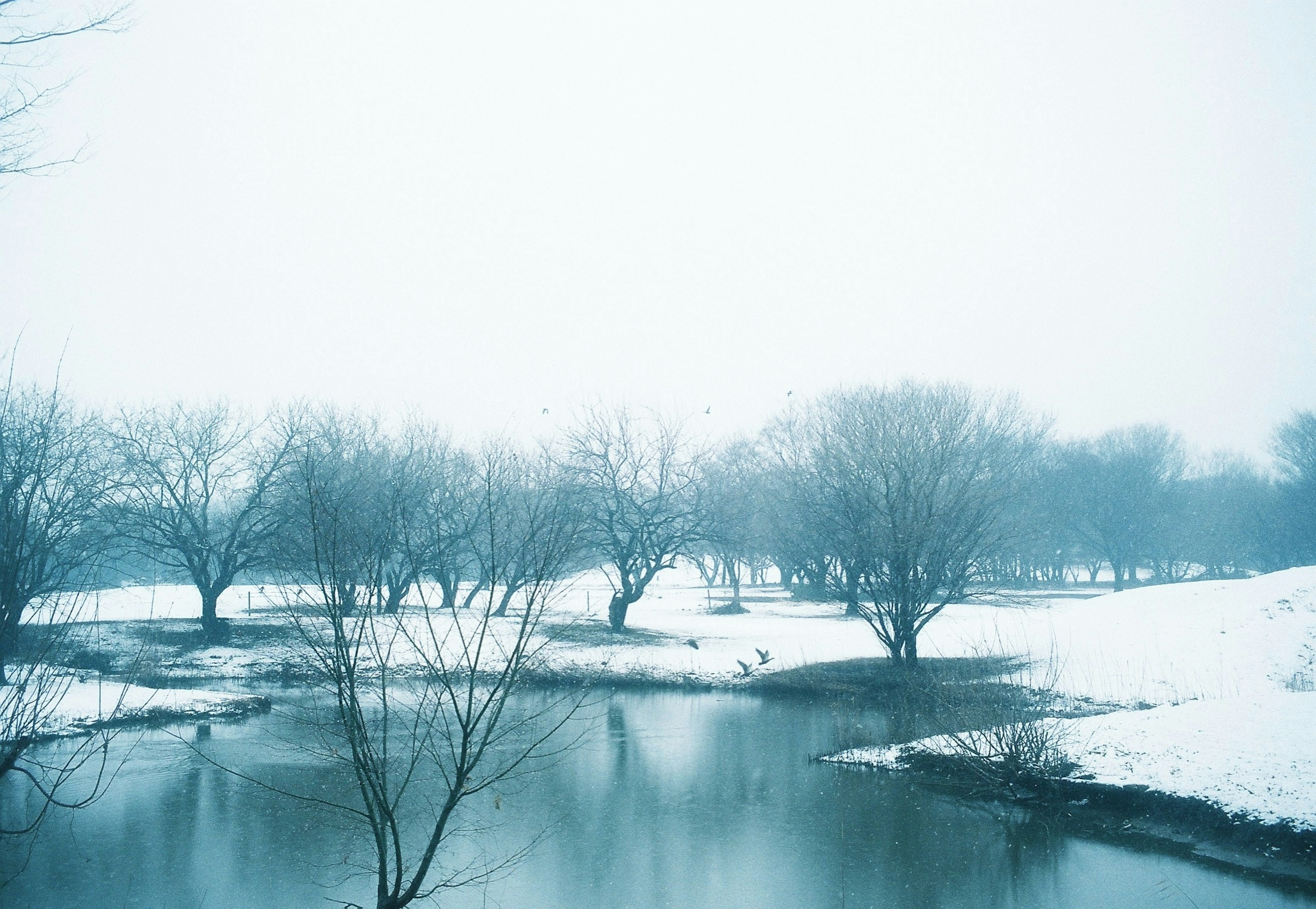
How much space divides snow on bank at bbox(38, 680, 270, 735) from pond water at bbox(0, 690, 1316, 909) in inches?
110

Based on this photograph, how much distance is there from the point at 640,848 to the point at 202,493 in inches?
1129

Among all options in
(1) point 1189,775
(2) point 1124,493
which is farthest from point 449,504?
(2) point 1124,493

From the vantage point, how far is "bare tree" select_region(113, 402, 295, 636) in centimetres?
3200

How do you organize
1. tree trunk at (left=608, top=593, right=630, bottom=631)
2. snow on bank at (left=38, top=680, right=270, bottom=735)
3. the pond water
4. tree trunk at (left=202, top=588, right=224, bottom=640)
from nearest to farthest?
the pond water, snow on bank at (left=38, top=680, right=270, bottom=735), tree trunk at (left=202, top=588, right=224, bottom=640), tree trunk at (left=608, top=593, right=630, bottom=631)

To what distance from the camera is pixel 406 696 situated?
2297 cm

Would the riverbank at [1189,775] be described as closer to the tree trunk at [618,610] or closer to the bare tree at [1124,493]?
the tree trunk at [618,610]

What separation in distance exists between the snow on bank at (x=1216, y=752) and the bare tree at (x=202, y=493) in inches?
988

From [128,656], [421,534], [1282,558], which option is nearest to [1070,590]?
[1282,558]

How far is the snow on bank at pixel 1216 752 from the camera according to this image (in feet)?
37.6

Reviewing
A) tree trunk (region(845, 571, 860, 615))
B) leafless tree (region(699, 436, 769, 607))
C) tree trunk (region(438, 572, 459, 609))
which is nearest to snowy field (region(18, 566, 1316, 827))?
tree trunk (region(438, 572, 459, 609))

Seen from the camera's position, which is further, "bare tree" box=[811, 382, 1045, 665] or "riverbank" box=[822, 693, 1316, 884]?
"bare tree" box=[811, 382, 1045, 665]

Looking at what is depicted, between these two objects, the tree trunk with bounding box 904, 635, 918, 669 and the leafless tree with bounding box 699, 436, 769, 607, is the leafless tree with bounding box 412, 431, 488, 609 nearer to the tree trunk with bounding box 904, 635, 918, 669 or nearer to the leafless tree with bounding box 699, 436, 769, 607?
the leafless tree with bounding box 699, 436, 769, 607

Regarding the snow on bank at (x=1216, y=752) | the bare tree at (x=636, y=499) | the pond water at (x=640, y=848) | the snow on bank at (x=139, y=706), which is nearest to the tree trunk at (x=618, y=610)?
the bare tree at (x=636, y=499)

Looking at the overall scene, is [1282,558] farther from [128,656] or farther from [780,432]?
[128,656]
